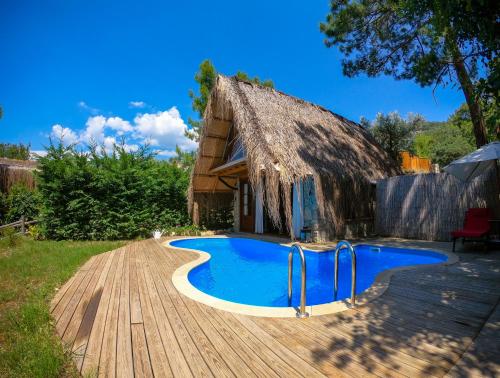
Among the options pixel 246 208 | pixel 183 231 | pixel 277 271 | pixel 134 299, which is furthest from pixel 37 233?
pixel 277 271

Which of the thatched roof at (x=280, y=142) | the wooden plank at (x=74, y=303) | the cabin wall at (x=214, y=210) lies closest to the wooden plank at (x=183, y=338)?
the wooden plank at (x=74, y=303)

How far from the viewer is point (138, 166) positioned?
10297 millimetres

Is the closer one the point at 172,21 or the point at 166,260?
the point at 166,260

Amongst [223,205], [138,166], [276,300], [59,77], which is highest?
[59,77]

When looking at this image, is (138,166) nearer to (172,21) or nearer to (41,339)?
(172,21)

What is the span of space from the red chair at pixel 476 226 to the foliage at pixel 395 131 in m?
9.28

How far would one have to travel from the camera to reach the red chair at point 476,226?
604cm

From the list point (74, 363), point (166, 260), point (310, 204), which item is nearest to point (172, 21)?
point (310, 204)

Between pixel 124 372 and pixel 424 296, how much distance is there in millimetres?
3362

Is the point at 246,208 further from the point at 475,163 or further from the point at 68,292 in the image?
the point at 68,292

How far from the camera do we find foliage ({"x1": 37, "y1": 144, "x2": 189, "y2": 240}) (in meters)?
8.91

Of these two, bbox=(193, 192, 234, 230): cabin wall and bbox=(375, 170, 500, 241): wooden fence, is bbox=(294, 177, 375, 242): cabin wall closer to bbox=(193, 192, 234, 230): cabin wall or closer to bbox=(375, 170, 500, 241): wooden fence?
bbox=(375, 170, 500, 241): wooden fence

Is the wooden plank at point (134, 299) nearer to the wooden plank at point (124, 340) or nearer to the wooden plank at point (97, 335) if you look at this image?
the wooden plank at point (124, 340)

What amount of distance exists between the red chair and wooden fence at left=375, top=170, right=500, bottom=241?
3.78ft
